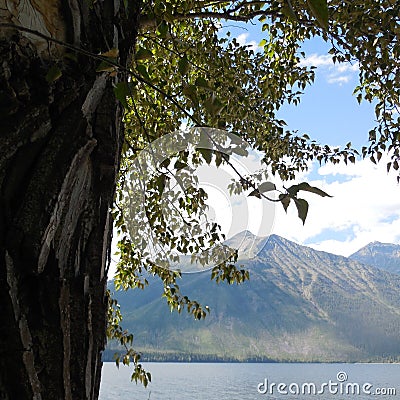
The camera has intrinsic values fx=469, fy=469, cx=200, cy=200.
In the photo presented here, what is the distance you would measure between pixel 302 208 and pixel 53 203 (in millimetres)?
359

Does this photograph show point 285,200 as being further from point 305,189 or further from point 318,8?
point 318,8

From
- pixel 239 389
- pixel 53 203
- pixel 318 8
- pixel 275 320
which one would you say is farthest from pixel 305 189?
pixel 275 320

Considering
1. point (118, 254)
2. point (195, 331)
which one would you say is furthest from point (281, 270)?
point (118, 254)

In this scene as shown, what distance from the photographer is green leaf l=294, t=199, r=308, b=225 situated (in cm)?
59

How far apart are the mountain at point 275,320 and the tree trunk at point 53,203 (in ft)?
411

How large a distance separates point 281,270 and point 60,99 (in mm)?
177193

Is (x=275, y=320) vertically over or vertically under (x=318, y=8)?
under

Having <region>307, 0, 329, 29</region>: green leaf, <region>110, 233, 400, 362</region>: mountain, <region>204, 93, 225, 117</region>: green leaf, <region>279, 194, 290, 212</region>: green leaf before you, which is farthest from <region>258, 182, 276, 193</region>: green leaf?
<region>110, 233, 400, 362</region>: mountain

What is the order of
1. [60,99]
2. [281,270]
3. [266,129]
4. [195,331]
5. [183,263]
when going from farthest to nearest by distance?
[281,270]
[195,331]
[266,129]
[183,263]
[60,99]

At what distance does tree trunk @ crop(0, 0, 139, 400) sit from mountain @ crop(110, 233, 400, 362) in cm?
12515

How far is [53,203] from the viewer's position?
692 mm

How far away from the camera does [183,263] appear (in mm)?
2074

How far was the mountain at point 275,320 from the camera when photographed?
135500mm

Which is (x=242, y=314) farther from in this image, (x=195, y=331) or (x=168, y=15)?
(x=168, y=15)
